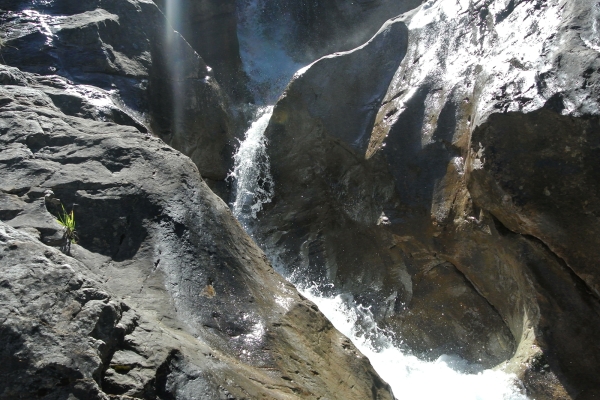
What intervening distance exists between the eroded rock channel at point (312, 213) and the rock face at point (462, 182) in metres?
0.02

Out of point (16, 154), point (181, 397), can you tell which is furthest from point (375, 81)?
point (181, 397)

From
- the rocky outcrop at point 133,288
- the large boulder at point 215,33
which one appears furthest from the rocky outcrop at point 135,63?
the large boulder at point 215,33

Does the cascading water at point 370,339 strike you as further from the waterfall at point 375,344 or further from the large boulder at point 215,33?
the large boulder at point 215,33

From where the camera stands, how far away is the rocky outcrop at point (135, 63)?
7.63m

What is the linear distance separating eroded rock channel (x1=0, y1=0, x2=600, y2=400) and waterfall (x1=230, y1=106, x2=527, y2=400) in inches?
1.2

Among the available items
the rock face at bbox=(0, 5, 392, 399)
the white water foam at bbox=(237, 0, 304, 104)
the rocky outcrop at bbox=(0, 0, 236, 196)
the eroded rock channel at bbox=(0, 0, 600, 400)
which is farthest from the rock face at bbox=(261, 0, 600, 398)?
the white water foam at bbox=(237, 0, 304, 104)

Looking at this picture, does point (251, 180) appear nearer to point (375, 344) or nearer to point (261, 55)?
point (375, 344)

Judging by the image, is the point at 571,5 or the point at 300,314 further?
the point at 571,5

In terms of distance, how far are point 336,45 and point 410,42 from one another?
6653 mm

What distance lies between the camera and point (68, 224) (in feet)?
12.6

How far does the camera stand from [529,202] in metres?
4.84

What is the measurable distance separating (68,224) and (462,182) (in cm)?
404

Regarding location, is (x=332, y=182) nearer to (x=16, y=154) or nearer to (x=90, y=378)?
(x=16, y=154)

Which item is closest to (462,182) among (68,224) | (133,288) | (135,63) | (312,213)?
(312,213)
